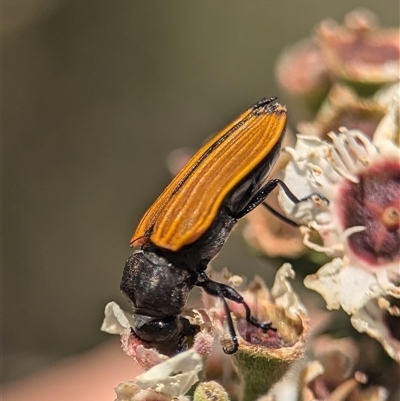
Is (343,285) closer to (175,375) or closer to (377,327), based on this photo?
(377,327)

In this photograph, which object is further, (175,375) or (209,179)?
(209,179)

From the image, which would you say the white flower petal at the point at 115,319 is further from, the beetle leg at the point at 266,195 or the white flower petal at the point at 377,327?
the white flower petal at the point at 377,327

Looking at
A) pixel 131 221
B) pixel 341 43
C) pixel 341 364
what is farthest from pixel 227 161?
pixel 131 221

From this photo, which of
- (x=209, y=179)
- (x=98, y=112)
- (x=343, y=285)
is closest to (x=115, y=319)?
(x=209, y=179)

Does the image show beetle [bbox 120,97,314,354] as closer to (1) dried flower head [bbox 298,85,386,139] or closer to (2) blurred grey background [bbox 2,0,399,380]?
(1) dried flower head [bbox 298,85,386,139]

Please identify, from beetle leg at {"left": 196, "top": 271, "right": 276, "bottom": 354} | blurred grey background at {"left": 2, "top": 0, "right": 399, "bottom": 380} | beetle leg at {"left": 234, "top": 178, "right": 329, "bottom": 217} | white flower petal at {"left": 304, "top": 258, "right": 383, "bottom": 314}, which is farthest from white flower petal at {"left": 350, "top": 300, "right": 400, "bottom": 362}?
blurred grey background at {"left": 2, "top": 0, "right": 399, "bottom": 380}

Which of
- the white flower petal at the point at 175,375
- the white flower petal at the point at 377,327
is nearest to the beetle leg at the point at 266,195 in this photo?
the white flower petal at the point at 377,327

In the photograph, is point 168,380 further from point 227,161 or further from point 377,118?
point 377,118
